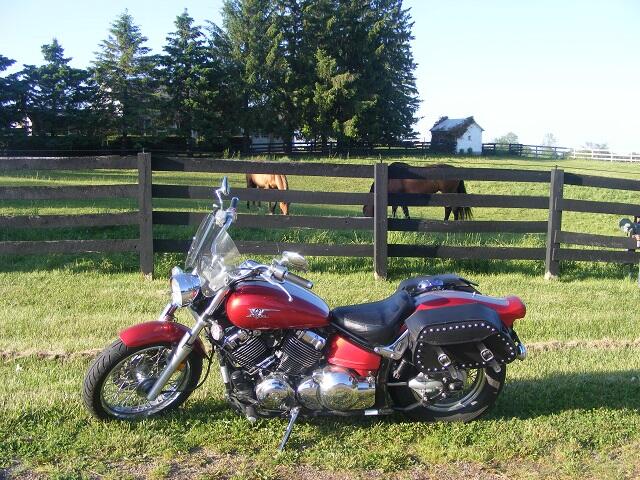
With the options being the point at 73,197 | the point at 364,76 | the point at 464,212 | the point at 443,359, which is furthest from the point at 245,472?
the point at 364,76

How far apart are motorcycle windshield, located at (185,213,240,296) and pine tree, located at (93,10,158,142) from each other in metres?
42.7

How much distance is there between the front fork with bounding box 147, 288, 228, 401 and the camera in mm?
3600

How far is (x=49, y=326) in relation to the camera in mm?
5863

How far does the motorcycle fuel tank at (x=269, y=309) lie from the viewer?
3.56m

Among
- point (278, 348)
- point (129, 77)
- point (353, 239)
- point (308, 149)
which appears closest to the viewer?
point (278, 348)

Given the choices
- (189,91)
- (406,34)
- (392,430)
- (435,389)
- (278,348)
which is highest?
(406,34)

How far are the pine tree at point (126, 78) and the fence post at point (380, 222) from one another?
129 ft

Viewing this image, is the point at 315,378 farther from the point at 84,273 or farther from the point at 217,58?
the point at 217,58

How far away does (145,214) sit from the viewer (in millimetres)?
7664

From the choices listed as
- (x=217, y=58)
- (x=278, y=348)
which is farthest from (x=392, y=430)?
(x=217, y=58)

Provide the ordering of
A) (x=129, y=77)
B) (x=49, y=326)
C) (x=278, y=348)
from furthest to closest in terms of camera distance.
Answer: (x=129, y=77), (x=49, y=326), (x=278, y=348)

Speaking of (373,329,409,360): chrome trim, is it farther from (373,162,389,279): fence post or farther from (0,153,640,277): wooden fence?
(373,162,389,279): fence post

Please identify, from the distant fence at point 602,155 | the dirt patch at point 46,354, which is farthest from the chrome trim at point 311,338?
the distant fence at point 602,155

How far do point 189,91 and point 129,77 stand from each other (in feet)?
14.6
